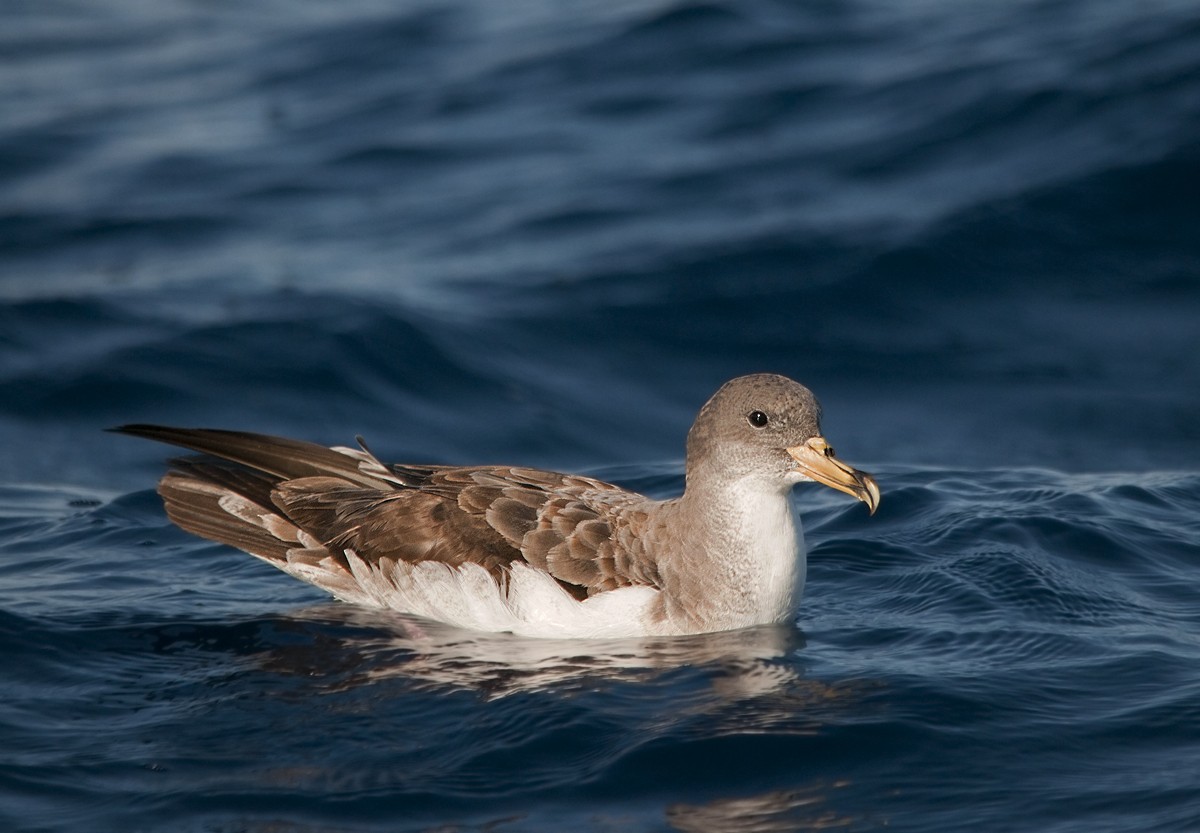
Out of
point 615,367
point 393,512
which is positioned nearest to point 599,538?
point 393,512

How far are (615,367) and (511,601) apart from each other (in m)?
5.26

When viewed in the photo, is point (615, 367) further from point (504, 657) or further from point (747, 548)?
point (504, 657)

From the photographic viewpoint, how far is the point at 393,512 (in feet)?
26.9

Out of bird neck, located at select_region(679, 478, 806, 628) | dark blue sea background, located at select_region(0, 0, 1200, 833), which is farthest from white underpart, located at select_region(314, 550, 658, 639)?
bird neck, located at select_region(679, 478, 806, 628)

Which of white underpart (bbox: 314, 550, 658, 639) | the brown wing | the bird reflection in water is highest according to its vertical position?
the brown wing

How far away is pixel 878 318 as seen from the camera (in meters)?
13.0

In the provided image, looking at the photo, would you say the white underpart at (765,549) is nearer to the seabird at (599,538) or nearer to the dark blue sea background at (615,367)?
the seabird at (599,538)

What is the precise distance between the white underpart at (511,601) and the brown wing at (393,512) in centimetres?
5

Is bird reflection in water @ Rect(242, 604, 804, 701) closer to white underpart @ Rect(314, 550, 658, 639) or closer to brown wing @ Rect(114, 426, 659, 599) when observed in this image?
white underpart @ Rect(314, 550, 658, 639)

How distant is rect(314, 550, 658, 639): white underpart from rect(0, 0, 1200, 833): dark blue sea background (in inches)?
4.8

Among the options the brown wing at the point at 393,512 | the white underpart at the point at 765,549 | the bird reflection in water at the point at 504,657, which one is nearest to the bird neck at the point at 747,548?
the white underpart at the point at 765,549

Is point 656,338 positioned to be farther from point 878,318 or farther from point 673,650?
point 673,650

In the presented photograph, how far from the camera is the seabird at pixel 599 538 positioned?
761 cm

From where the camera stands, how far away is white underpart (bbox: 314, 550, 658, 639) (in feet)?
25.0
